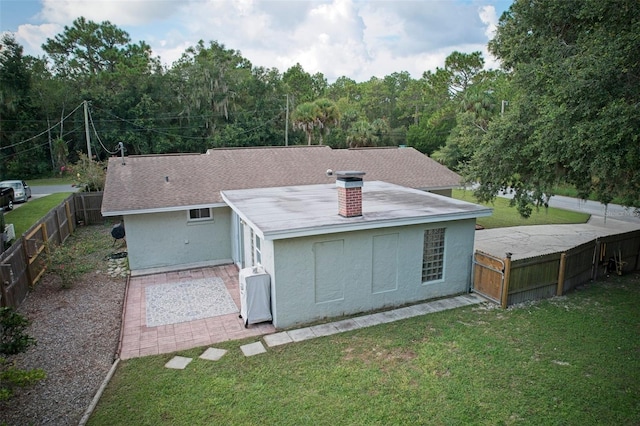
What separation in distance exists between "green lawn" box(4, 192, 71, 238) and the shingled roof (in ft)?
22.0

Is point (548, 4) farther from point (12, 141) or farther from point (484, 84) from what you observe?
point (12, 141)

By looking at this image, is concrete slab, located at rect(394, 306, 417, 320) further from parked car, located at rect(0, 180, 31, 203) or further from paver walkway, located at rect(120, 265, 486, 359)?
parked car, located at rect(0, 180, 31, 203)

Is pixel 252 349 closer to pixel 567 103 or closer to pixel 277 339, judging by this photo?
pixel 277 339

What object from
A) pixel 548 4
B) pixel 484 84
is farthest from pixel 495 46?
pixel 484 84

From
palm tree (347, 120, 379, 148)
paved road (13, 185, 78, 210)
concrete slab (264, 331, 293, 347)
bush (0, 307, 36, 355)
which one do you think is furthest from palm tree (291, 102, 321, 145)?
bush (0, 307, 36, 355)

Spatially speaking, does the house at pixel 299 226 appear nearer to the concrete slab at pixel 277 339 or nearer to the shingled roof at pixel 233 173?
the shingled roof at pixel 233 173

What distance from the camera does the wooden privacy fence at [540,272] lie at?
1035 centimetres

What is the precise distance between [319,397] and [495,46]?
1376 cm

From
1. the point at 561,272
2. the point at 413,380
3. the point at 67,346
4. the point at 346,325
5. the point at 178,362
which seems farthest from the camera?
the point at 561,272

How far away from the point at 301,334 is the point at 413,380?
9.14ft

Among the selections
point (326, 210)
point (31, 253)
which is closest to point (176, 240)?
point (31, 253)

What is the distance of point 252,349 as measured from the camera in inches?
326

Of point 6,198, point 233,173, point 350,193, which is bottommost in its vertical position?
point 6,198

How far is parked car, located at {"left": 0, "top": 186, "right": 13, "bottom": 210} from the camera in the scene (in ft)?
72.3
